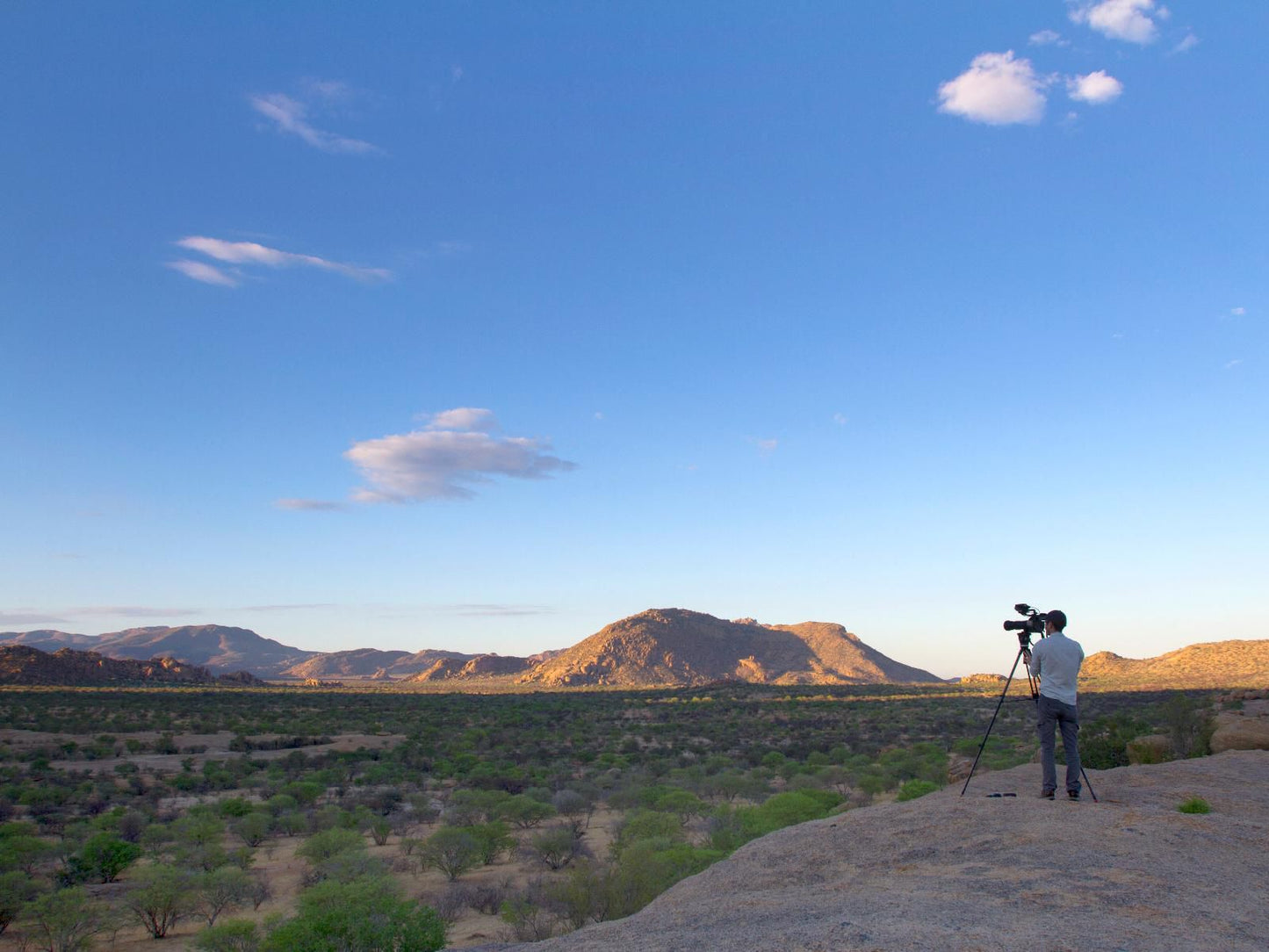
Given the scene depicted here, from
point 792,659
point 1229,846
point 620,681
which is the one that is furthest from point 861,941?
point 792,659

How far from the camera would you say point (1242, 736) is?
16.8 metres

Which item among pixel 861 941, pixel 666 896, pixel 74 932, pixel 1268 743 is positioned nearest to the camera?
pixel 861 941

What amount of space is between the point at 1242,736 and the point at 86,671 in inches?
4341

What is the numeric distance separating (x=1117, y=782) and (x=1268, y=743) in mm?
8421

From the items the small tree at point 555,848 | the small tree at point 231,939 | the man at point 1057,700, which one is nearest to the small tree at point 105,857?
the small tree at point 231,939

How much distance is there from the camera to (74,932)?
1046 centimetres

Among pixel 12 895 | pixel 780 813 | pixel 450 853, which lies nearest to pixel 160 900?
pixel 12 895

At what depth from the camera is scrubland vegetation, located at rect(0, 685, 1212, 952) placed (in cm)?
1046

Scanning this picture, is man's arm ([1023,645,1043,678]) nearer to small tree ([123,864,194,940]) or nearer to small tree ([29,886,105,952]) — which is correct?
small tree ([123,864,194,940])

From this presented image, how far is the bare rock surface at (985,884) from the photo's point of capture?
4844mm

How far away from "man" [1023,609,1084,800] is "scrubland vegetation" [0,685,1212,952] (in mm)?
4931

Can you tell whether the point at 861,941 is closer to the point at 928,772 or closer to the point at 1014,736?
the point at 928,772

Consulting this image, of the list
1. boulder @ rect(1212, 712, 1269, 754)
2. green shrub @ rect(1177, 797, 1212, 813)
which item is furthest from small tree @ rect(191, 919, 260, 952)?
boulder @ rect(1212, 712, 1269, 754)

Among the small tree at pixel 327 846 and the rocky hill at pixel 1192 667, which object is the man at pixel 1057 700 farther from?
the rocky hill at pixel 1192 667
